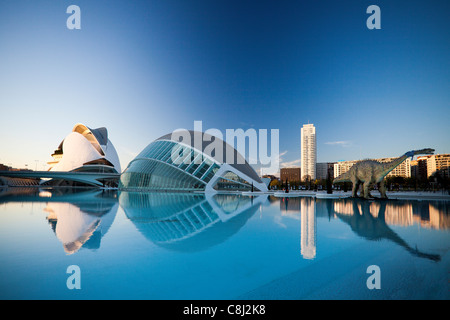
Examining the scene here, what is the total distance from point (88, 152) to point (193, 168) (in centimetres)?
4063

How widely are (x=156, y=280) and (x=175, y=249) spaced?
6.38ft

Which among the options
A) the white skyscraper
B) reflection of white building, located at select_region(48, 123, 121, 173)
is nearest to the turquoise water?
reflection of white building, located at select_region(48, 123, 121, 173)

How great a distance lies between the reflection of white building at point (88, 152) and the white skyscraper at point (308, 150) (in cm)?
11687

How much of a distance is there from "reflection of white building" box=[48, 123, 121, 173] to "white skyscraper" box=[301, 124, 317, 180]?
383ft

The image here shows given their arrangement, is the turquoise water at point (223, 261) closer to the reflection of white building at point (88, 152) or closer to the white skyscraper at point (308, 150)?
the reflection of white building at point (88, 152)

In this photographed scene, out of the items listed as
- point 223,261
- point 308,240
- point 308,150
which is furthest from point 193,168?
point 308,150

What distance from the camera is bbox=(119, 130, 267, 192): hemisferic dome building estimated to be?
33.2m

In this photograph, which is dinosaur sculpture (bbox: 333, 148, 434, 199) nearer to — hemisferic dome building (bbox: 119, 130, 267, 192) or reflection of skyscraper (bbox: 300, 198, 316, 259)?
reflection of skyscraper (bbox: 300, 198, 316, 259)

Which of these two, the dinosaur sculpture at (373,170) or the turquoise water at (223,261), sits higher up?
the dinosaur sculpture at (373,170)

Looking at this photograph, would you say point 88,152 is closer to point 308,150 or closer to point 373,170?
point 373,170

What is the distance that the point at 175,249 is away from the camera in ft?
20.0

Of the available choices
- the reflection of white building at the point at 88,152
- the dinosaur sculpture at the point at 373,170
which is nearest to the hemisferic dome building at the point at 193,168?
the dinosaur sculpture at the point at 373,170

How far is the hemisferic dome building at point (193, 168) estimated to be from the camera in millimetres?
33156

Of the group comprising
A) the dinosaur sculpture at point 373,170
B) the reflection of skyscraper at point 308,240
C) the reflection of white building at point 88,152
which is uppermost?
the reflection of white building at point 88,152
